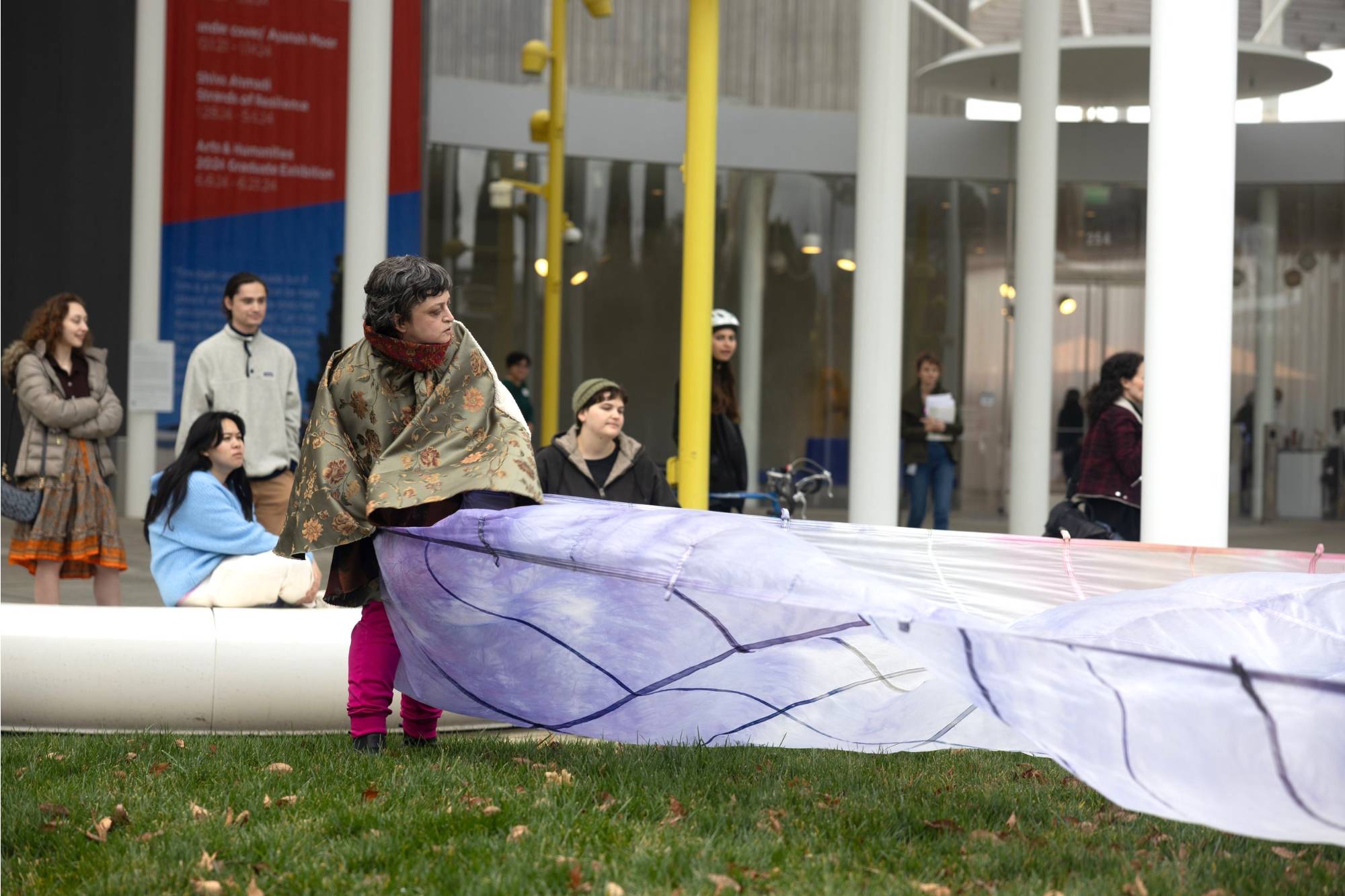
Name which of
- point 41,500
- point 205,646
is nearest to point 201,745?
point 205,646

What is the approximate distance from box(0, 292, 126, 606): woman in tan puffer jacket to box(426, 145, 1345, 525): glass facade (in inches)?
495

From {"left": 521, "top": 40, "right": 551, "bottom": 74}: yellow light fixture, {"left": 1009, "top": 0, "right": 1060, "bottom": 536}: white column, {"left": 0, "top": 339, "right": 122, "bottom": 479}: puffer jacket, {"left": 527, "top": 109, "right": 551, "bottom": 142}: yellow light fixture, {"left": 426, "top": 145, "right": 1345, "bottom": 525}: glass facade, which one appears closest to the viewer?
{"left": 0, "top": 339, "right": 122, "bottom": 479}: puffer jacket

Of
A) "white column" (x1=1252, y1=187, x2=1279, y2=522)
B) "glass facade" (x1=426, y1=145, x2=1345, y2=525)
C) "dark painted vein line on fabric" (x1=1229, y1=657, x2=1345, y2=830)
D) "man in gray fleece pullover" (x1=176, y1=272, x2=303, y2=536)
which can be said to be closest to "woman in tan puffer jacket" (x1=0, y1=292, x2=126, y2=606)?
"man in gray fleece pullover" (x1=176, y1=272, x2=303, y2=536)

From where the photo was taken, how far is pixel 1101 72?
16859mm

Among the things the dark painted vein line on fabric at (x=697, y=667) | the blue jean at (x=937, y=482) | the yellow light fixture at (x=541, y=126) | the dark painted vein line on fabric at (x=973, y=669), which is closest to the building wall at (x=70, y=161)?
the yellow light fixture at (x=541, y=126)

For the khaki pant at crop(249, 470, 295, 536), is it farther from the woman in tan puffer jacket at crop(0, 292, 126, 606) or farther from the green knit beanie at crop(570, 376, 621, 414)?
the green knit beanie at crop(570, 376, 621, 414)

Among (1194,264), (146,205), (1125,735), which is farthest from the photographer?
(146,205)

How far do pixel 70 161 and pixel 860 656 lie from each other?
13414 millimetres

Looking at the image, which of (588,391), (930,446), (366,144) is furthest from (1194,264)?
(366,144)

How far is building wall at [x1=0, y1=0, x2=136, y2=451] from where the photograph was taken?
15438mm

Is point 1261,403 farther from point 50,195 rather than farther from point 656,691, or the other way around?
point 656,691

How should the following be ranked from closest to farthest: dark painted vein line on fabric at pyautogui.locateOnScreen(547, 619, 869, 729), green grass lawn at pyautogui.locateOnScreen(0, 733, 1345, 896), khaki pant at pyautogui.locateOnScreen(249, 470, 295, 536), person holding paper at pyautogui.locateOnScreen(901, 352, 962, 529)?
green grass lawn at pyautogui.locateOnScreen(0, 733, 1345, 896) < dark painted vein line on fabric at pyautogui.locateOnScreen(547, 619, 869, 729) < khaki pant at pyautogui.locateOnScreen(249, 470, 295, 536) < person holding paper at pyautogui.locateOnScreen(901, 352, 962, 529)

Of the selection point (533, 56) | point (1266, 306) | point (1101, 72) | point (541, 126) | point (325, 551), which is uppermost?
point (1101, 72)

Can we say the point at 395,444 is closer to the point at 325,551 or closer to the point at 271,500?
the point at 271,500
